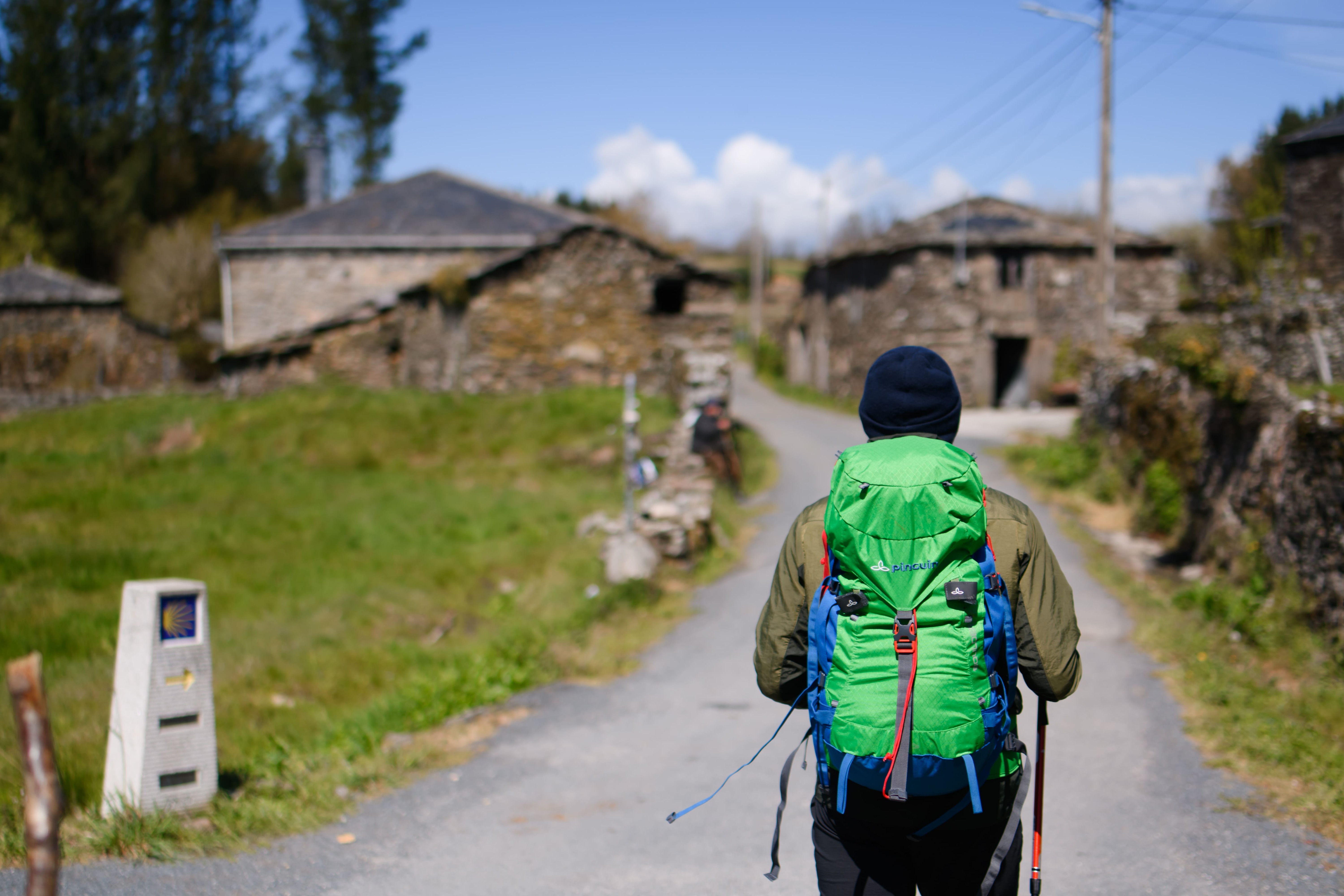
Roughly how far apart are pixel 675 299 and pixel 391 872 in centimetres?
1516

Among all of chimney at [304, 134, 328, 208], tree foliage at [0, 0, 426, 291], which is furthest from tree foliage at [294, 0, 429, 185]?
chimney at [304, 134, 328, 208]

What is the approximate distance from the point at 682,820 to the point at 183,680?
2480mm

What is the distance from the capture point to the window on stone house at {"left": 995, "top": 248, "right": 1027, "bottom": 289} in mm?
24797

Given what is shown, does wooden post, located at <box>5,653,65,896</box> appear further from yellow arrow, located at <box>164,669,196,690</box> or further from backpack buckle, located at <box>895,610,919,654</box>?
yellow arrow, located at <box>164,669,196,690</box>

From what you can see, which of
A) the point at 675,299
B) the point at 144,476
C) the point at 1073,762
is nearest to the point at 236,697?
the point at 1073,762

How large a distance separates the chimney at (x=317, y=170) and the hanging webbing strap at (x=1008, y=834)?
34798 millimetres

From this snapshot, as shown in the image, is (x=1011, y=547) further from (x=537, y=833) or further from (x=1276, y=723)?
(x=1276, y=723)

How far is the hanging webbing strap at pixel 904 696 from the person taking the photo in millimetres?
2225

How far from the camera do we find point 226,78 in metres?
44.7

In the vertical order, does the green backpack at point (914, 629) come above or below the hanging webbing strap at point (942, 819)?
above

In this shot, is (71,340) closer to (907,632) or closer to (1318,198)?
(907,632)

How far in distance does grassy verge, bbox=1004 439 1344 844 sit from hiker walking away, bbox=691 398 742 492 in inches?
189

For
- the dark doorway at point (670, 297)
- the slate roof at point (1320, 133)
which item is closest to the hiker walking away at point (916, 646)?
the dark doorway at point (670, 297)

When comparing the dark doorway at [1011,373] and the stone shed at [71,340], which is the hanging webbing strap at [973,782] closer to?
the dark doorway at [1011,373]
